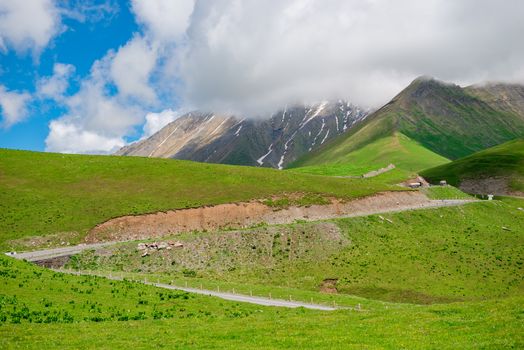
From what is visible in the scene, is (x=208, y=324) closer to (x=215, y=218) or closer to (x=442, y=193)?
(x=215, y=218)

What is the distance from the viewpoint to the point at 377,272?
65.4 meters

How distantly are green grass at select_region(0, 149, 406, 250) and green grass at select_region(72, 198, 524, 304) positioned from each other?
54.6ft

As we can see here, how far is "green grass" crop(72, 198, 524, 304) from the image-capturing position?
201 feet

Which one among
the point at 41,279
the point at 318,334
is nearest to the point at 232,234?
the point at 41,279

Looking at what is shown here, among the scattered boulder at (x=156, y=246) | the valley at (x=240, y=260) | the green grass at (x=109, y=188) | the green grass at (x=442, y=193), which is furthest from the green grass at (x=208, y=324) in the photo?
the green grass at (x=442, y=193)

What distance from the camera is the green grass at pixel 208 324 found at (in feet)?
71.8

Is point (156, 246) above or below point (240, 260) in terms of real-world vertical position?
above

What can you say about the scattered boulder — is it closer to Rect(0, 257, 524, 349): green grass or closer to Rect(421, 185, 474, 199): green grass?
Rect(0, 257, 524, 349): green grass

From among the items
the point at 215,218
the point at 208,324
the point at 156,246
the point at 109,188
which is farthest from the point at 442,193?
the point at 208,324

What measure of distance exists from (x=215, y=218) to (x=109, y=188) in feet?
83.9

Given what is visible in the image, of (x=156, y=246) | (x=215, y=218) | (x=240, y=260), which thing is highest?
(x=215, y=218)

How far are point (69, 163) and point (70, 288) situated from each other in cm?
7988

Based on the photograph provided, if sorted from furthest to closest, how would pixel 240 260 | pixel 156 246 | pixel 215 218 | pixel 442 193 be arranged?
1. pixel 442 193
2. pixel 215 218
3. pixel 156 246
4. pixel 240 260

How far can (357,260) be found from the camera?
69625mm
